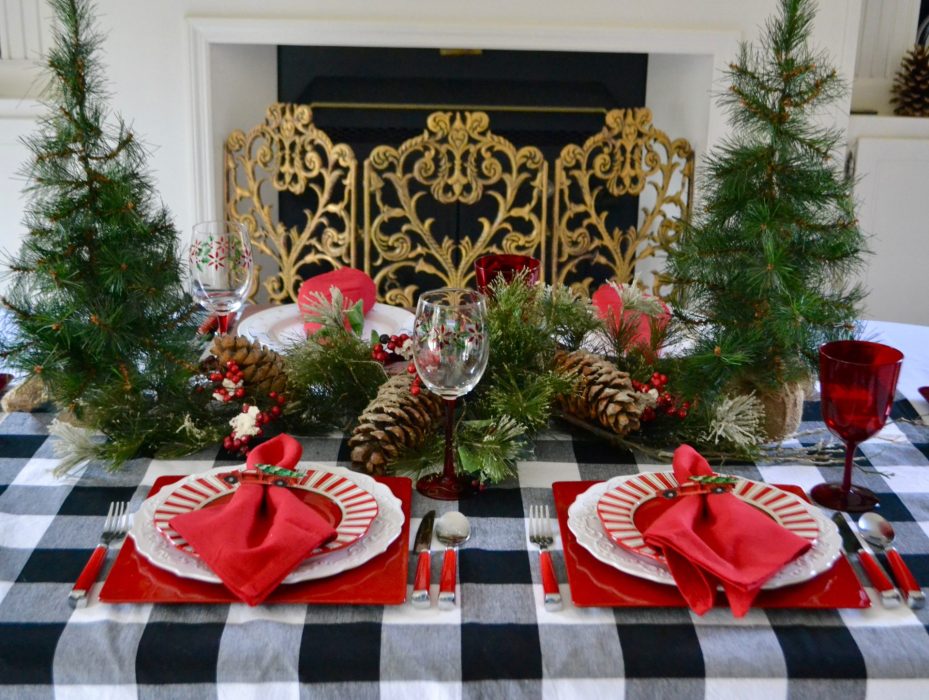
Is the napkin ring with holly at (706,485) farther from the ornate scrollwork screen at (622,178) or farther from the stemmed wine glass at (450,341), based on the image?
the ornate scrollwork screen at (622,178)

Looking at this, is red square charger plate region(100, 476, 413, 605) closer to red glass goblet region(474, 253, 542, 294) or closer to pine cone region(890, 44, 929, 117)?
red glass goblet region(474, 253, 542, 294)

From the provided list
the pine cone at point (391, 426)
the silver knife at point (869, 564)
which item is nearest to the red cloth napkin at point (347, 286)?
the pine cone at point (391, 426)

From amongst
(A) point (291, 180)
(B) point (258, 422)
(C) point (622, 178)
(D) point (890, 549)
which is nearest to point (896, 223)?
(C) point (622, 178)

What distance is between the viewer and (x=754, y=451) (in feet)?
3.51

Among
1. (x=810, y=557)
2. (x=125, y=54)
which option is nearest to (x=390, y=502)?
(x=810, y=557)

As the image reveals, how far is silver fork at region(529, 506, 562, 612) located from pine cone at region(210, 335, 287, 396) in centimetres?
36

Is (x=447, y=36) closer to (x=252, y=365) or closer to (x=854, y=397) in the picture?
(x=252, y=365)

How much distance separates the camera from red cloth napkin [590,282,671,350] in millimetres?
1191

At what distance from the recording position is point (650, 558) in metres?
0.83

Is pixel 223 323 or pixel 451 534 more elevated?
pixel 223 323

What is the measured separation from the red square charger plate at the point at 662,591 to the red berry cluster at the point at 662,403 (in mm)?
283

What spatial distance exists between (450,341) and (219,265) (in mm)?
391

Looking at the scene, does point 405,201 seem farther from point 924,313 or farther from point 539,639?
point 539,639

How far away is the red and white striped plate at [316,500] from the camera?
33.1 inches
